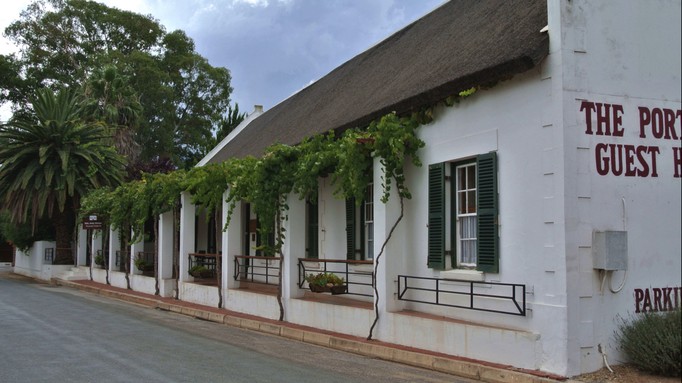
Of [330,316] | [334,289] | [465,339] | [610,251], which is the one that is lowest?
[330,316]

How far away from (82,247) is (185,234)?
12920 millimetres

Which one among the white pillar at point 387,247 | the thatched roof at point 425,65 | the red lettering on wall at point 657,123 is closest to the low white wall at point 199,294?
the thatched roof at point 425,65

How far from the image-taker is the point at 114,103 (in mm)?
36719

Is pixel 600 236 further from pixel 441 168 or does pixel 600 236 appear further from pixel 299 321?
pixel 299 321

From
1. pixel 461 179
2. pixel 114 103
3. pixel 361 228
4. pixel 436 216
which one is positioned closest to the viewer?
pixel 461 179

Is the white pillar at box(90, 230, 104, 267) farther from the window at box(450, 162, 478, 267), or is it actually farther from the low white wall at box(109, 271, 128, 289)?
the window at box(450, 162, 478, 267)

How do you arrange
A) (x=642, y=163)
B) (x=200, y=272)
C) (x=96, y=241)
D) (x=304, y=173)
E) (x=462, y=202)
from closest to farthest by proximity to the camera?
(x=642, y=163), (x=462, y=202), (x=304, y=173), (x=200, y=272), (x=96, y=241)

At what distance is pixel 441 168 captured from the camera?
10289 mm

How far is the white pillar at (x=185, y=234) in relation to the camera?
18.7 meters

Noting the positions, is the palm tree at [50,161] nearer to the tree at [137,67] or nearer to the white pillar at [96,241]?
the white pillar at [96,241]

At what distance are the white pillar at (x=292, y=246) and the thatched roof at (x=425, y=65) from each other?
6.47ft

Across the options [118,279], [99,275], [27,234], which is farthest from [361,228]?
[27,234]

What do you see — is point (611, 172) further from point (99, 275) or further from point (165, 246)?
point (99, 275)

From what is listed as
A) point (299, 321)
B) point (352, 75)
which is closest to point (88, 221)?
point (352, 75)
